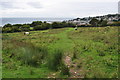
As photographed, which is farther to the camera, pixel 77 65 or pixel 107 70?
pixel 77 65

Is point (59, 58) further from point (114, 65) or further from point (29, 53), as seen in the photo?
point (114, 65)

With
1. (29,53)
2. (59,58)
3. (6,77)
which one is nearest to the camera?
(6,77)

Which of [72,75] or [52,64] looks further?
[52,64]

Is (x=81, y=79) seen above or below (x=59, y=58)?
below

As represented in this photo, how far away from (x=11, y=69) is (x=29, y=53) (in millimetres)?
1360

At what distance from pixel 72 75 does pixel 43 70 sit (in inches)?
44.3

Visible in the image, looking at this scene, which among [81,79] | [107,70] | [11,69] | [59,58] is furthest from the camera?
[59,58]

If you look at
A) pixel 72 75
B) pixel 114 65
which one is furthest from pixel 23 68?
pixel 114 65

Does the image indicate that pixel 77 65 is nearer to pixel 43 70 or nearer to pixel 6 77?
pixel 43 70

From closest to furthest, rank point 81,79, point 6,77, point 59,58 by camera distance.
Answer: point 81,79 → point 6,77 → point 59,58

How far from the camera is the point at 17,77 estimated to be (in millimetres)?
4496

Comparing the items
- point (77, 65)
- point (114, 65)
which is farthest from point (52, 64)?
point (114, 65)

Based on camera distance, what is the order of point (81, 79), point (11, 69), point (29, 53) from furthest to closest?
1. point (29, 53)
2. point (11, 69)
3. point (81, 79)

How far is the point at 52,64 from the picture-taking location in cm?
534
